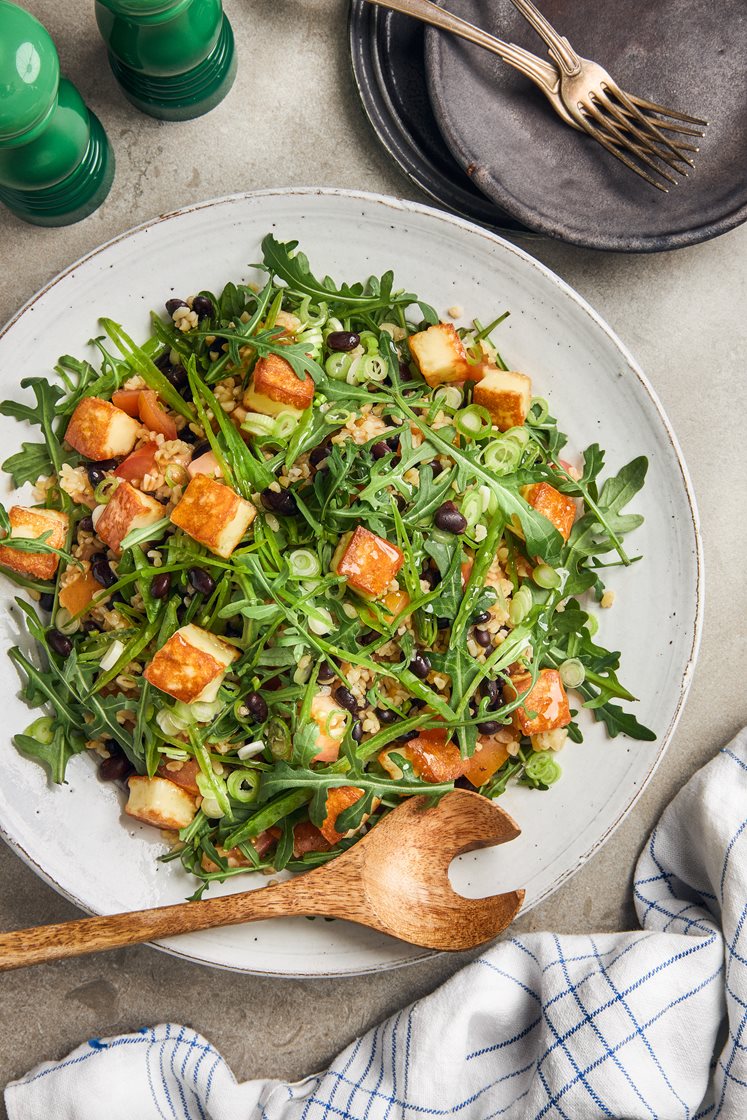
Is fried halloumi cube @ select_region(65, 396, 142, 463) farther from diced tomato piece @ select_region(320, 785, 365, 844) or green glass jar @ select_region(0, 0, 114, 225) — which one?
diced tomato piece @ select_region(320, 785, 365, 844)

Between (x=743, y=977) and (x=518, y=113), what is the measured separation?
10.5 ft

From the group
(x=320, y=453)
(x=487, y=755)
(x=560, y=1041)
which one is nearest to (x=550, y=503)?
(x=320, y=453)

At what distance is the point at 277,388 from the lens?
2.69 meters

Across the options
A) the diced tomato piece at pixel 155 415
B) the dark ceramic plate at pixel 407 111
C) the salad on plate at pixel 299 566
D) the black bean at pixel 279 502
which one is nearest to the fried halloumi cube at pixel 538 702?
the salad on plate at pixel 299 566

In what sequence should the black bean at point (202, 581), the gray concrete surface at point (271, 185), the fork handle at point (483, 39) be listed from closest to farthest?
the black bean at point (202, 581), the fork handle at point (483, 39), the gray concrete surface at point (271, 185)

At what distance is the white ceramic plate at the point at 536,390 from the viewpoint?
117 inches

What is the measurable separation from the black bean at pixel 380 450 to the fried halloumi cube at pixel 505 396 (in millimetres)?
395

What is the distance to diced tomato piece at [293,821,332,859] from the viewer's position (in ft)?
9.73

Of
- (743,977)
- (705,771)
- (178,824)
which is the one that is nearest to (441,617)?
(178,824)

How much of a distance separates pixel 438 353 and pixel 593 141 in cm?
114

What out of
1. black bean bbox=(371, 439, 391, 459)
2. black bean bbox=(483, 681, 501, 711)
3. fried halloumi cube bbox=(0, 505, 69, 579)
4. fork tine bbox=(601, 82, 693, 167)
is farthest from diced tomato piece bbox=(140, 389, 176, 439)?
fork tine bbox=(601, 82, 693, 167)

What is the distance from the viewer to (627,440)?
10.1 ft

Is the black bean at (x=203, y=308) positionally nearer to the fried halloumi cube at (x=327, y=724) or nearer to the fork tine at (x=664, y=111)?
the fried halloumi cube at (x=327, y=724)

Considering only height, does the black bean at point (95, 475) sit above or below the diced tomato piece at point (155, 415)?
below
